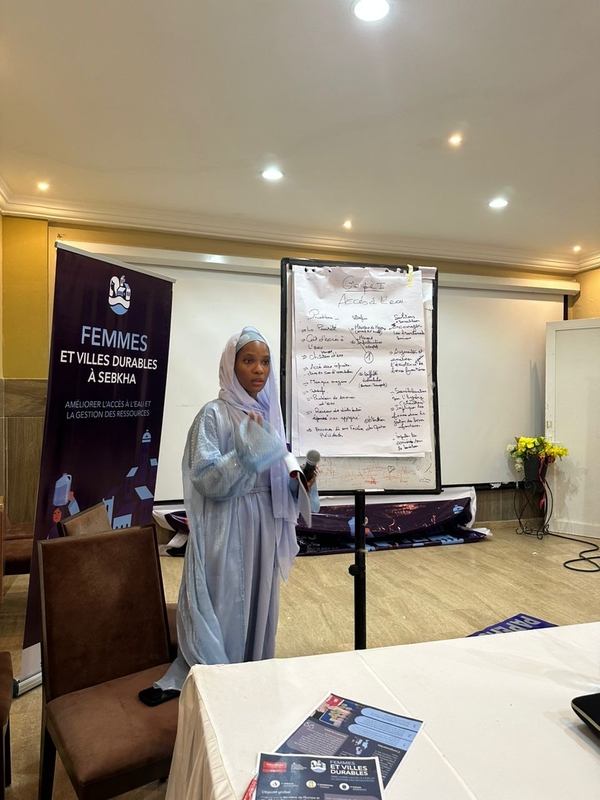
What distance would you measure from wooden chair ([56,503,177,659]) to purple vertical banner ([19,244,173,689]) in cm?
26

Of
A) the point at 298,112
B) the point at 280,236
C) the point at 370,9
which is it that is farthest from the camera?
the point at 280,236

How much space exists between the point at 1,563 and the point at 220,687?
190cm

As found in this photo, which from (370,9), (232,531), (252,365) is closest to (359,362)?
(252,365)

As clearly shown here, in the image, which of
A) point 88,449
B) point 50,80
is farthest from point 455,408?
point 50,80

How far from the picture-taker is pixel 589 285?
213 inches

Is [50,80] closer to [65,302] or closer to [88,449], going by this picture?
[65,302]

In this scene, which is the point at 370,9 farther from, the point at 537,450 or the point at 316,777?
the point at 537,450

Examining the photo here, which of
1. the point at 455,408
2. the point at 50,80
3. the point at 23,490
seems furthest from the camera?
the point at 455,408

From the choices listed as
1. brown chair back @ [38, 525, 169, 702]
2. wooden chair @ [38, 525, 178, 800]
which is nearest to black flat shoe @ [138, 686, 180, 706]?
wooden chair @ [38, 525, 178, 800]

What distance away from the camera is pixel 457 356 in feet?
17.0

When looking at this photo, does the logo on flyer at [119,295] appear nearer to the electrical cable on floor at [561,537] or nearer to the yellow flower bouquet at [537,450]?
A: the electrical cable on floor at [561,537]

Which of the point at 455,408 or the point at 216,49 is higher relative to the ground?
the point at 216,49

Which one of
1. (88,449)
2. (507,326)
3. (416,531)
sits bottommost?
(416,531)

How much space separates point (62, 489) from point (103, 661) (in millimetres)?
939
